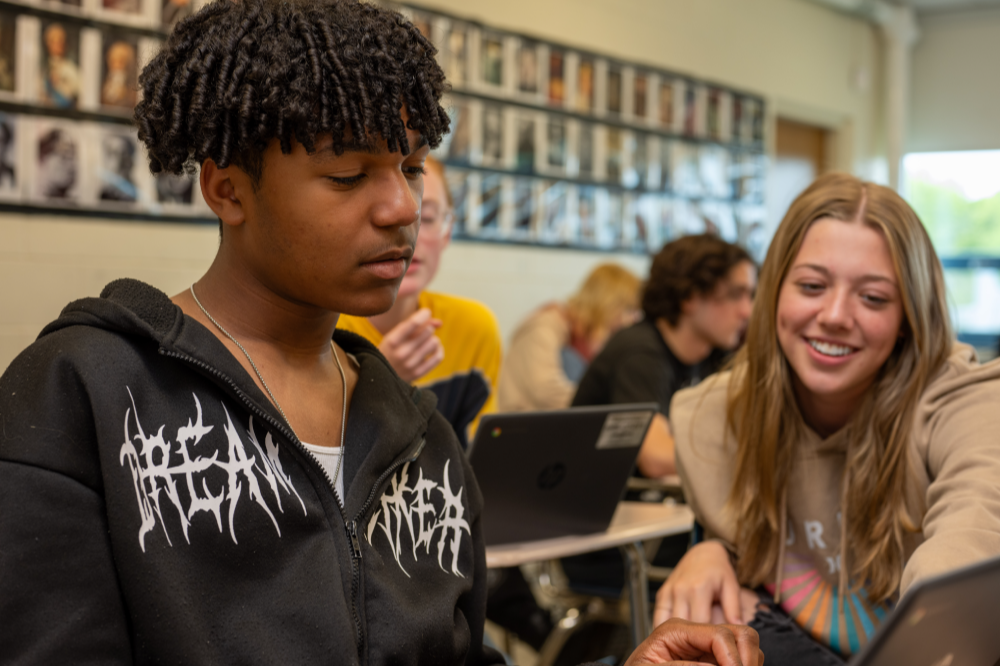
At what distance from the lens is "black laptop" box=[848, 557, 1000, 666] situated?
0.59 metres

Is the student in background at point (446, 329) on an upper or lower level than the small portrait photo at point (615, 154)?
lower

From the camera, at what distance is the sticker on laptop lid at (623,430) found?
1.66 m

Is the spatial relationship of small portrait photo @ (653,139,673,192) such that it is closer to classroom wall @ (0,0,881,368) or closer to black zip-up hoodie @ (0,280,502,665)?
classroom wall @ (0,0,881,368)

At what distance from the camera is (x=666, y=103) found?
5027 mm

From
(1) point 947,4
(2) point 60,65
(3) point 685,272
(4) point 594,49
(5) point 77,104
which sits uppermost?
(1) point 947,4

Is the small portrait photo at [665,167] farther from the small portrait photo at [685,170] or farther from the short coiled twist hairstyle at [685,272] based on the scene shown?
the short coiled twist hairstyle at [685,272]

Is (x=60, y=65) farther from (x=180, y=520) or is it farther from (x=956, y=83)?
Answer: (x=956, y=83)

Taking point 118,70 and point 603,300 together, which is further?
point 603,300

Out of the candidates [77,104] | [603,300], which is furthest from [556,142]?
[77,104]

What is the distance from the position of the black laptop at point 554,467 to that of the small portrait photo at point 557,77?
2.93 metres

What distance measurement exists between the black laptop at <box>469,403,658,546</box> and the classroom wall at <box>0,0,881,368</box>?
5.68ft

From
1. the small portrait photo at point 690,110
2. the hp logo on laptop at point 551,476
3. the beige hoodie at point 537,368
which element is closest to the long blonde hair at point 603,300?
the beige hoodie at point 537,368

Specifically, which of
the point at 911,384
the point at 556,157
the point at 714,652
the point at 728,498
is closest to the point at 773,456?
the point at 728,498

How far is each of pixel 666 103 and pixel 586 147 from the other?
73 cm
